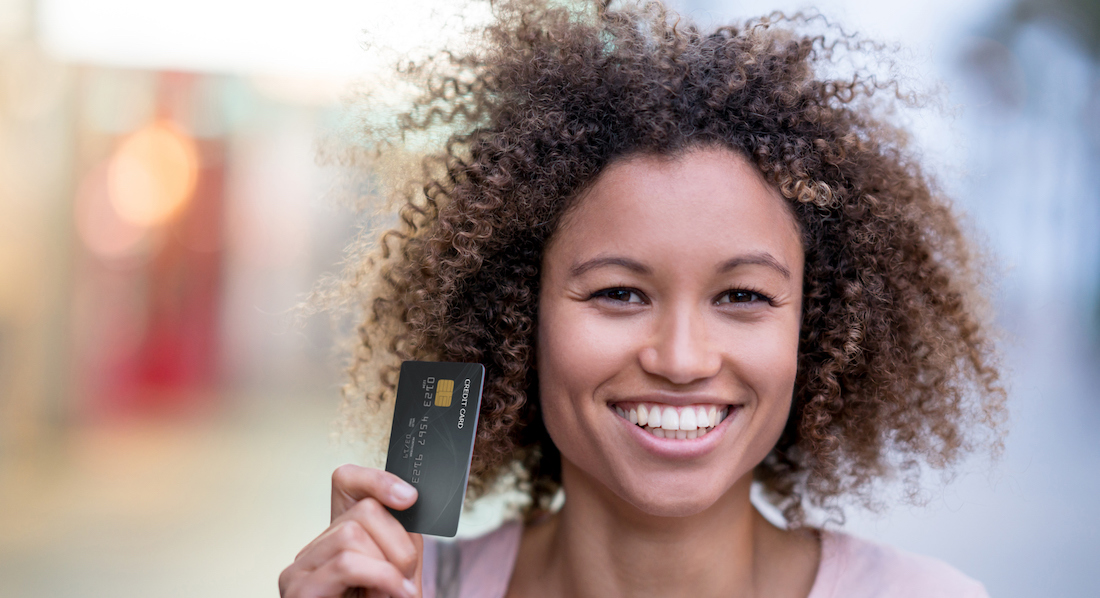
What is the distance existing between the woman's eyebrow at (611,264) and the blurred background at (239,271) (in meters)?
0.58

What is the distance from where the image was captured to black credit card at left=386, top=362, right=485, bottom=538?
110 centimetres

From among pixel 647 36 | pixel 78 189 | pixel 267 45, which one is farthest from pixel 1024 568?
→ pixel 78 189

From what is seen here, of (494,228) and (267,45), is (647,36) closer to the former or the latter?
(494,228)

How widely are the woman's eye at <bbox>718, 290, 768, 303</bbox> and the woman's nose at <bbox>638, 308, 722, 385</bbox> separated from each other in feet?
0.22

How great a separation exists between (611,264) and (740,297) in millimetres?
214

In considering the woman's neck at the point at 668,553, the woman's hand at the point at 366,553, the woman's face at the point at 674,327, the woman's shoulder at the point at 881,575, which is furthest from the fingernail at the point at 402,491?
the woman's shoulder at the point at 881,575

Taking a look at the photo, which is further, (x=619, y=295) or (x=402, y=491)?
(x=619, y=295)

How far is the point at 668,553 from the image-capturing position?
1.36 m

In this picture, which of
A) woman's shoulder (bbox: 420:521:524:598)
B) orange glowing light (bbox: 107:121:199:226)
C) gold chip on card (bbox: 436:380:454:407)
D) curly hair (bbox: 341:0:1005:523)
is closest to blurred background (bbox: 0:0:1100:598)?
orange glowing light (bbox: 107:121:199:226)

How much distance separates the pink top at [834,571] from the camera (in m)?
1.42

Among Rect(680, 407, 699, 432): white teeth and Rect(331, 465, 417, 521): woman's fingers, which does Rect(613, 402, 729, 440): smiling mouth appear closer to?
Rect(680, 407, 699, 432): white teeth

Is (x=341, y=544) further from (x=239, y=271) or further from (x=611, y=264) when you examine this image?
(x=239, y=271)

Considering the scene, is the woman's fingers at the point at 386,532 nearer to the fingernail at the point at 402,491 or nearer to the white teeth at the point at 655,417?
the fingernail at the point at 402,491

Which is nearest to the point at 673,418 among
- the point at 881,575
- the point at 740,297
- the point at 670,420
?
the point at 670,420
